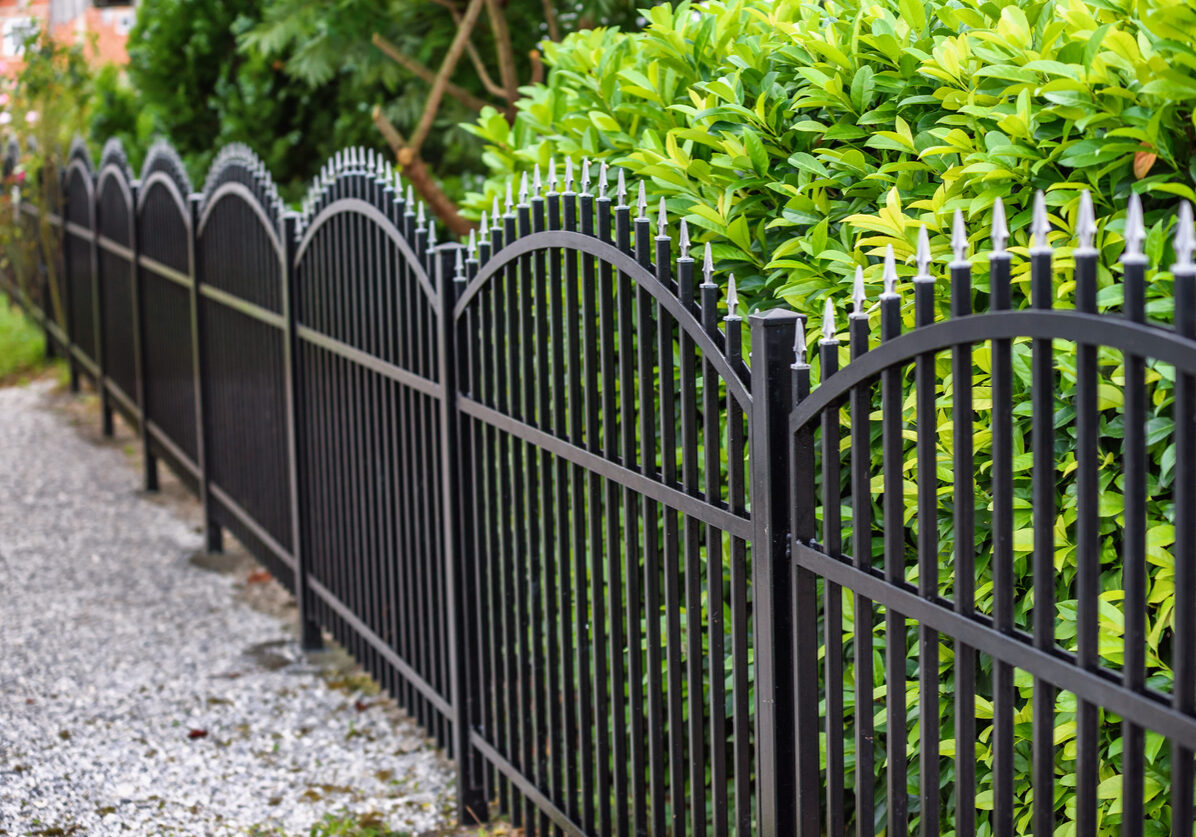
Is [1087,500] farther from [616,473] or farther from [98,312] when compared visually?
[98,312]

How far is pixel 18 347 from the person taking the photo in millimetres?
13727

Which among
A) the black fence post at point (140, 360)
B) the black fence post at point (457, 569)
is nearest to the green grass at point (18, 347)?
the black fence post at point (140, 360)

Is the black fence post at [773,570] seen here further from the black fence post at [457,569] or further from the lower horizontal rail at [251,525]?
the lower horizontal rail at [251,525]

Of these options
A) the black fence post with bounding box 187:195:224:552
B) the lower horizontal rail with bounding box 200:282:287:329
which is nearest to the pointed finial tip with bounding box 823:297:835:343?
the lower horizontal rail with bounding box 200:282:287:329

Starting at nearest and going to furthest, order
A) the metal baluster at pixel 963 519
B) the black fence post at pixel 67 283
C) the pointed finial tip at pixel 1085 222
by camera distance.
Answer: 1. the pointed finial tip at pixel 1085 222
2. the metal baluster at pixel 963 519
3. the black fence post at pixel 67 283

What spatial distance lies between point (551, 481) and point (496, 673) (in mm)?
696

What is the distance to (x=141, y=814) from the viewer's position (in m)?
4.25

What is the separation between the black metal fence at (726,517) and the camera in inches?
72.2

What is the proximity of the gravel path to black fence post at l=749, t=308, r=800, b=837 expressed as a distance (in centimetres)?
198

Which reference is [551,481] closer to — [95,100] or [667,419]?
[667,419]

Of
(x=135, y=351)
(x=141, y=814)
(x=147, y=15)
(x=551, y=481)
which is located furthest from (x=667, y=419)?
(x=147, y=15)

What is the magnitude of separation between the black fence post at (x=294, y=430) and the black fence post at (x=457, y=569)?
160cm

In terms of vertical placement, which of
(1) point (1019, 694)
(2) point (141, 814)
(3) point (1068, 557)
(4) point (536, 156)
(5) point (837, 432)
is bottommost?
(2) point (141, 814)

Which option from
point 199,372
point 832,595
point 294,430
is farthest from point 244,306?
point 832,595
